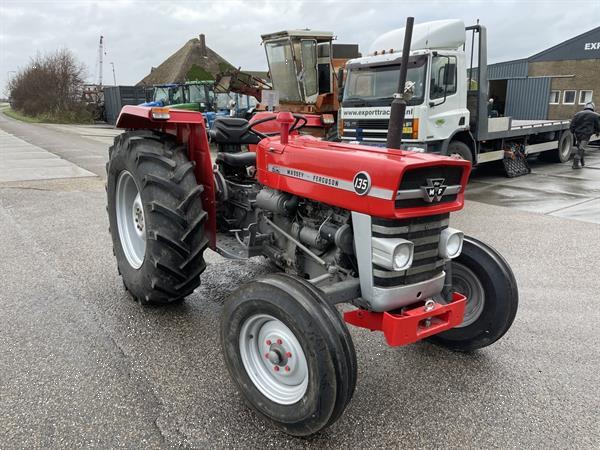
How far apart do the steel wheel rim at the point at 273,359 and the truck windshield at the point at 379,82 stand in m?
6.02

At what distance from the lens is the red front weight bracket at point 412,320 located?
2.13 meters

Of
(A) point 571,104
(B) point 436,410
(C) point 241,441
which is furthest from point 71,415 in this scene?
(A) point 571,104

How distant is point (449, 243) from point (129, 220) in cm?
238

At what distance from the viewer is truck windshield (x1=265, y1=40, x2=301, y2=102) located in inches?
460

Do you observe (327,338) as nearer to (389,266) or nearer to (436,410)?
(389,266)

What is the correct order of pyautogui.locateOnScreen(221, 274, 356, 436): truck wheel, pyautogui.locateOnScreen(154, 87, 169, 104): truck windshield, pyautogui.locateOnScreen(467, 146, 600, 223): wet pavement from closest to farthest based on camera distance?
pyautogui.locateOnScreen(221, 274, 356, 436): truck wheel
pyautogui.locateOnScreen(467, 146, 600, 223): wet pavement
pyautogui.locateOnScreen(154, 87, 169, 104): truck windshield

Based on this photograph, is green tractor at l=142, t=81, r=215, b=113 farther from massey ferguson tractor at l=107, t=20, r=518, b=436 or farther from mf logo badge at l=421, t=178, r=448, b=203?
mf logo badge at l=421, t=178, r=448, b=203

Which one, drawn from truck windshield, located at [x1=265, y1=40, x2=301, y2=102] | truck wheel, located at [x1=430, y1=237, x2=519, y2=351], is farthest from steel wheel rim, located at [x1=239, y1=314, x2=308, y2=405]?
truck windshield, located at [x1=265, y1=40, x2=301, y2=102]

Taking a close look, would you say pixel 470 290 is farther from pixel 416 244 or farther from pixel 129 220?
pixel 129 220

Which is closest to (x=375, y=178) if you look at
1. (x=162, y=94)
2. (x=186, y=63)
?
(x=162, y=94)

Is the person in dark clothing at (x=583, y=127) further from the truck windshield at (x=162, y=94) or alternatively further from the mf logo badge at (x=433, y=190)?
the truck windshield at (x=162, y=94)

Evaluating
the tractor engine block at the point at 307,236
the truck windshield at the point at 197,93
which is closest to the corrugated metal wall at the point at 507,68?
the truck windshield at the point at 197,93

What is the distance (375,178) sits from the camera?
213 centimetres

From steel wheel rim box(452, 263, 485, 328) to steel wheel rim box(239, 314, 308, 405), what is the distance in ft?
3.79
